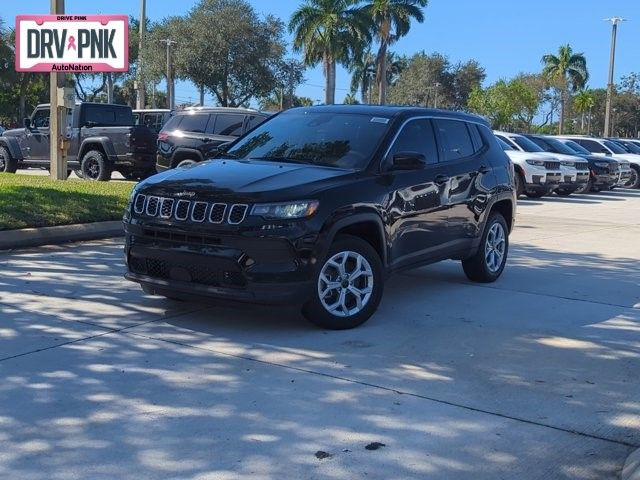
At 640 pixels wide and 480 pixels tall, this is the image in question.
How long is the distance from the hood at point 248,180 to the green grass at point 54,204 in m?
4.36

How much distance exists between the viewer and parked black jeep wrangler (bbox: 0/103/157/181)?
1730 centimetres

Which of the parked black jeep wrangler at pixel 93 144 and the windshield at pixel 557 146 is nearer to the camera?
the parked black jeep wrangler at pixel 93 144

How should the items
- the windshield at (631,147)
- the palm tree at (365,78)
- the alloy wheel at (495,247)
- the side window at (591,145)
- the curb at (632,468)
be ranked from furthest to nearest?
the palm tree at (365,78) < the windshield at (631,147) < the side window at (591,145) < the alloy wheel at (495,247) < the curb at (632,468)

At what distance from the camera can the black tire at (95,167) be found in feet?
57.6

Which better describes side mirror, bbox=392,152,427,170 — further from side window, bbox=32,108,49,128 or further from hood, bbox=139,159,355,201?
side window, bbox=32,108,49,128

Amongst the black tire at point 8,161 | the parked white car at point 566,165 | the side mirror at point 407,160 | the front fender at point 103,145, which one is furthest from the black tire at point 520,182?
the side mirror at point 407,160

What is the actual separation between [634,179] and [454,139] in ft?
71.5

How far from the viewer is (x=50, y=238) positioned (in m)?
9.84

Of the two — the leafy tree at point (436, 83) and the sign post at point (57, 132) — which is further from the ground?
the leafy tree at point (436, 83)

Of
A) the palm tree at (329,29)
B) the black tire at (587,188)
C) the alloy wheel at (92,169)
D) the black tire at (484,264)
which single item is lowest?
the black tire at (484,264)

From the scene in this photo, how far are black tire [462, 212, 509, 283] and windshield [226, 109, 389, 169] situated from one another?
1988mm

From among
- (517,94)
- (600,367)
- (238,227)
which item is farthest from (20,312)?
(517,94)

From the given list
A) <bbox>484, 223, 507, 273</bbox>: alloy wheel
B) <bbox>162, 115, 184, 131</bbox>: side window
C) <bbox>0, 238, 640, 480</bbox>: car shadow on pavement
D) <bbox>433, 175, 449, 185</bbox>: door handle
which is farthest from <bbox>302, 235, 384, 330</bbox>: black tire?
<bbox>162, 115, 184, 131</bbox>: side window

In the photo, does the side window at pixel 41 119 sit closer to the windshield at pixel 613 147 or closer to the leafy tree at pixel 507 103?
the windshield at pixel 613 147
